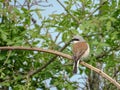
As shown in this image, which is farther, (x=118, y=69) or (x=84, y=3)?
(x=118, y=69)

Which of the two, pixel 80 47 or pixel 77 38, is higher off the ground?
pixel 77 38

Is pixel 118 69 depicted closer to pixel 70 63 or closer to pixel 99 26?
pixel 70 63

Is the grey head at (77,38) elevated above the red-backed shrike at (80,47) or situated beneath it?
elevated above

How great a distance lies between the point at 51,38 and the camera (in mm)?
5383

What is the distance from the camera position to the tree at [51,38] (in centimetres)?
491

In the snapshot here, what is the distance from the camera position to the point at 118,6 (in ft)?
16.2

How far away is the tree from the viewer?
16.1 feet

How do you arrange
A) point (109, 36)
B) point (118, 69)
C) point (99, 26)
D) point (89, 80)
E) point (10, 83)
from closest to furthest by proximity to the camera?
1. point (99, 26)
2. point (109, 36)
3. point (10, 83)
4. point (118, 69)
5. point (89, 80)

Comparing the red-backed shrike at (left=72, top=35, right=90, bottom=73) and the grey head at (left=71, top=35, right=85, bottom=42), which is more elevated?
the grey head at (left=71, top=35, right=85, bottom=42)

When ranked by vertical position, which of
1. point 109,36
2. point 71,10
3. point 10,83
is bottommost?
point 10,83

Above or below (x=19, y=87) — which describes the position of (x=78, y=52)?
above

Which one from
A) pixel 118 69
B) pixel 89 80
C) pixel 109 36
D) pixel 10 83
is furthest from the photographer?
pixel 89 80

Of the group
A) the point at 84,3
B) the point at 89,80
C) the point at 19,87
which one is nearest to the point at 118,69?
the point at 89,80

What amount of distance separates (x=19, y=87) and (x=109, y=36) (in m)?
1.44
